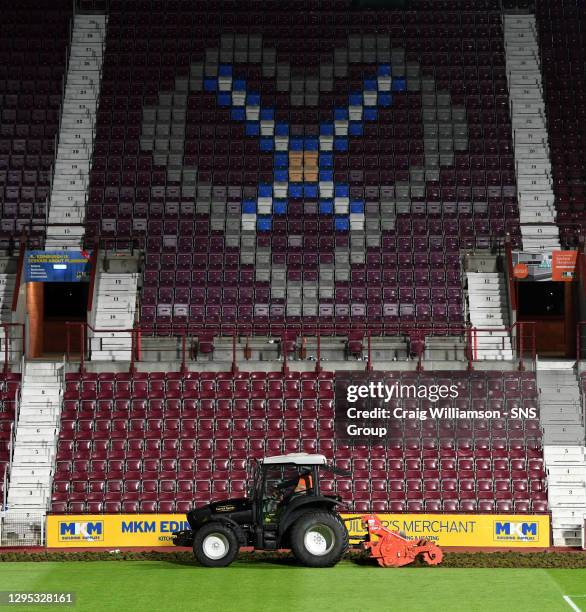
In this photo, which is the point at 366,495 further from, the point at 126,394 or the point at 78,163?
the point at 78,163

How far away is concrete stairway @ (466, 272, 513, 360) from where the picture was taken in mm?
27734

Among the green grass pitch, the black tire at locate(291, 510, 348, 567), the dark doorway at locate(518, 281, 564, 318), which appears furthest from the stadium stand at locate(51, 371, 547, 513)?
the dark doorway at locate(518, 281, 564, 318)

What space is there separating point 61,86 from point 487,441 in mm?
18445

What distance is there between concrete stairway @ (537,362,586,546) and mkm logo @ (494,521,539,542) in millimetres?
701

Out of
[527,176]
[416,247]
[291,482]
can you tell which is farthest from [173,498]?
[527,176]

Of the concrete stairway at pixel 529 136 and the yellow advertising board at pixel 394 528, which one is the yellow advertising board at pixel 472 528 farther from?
the concrete stairway at pixel 529 136

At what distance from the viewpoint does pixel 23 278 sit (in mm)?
29094

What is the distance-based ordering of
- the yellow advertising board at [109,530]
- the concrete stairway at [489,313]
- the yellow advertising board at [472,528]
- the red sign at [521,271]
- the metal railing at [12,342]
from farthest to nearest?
the red sign at [521,271]
the concrete stairway at [489,313]
the metal railing at [12,342]
the yellow advertising board at [109,530]
the yellow advertising board at [472,528]

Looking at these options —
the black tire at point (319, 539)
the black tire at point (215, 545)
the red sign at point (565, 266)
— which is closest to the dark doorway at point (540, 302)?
the red sign at point (565, 266)

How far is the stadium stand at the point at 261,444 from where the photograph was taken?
935 inches

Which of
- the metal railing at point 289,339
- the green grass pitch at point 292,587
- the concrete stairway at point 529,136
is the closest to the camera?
the green grass pitch at point 292,587

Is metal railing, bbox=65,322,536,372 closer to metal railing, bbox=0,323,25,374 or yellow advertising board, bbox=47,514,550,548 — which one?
metal railing, bbox=0,323,25,374

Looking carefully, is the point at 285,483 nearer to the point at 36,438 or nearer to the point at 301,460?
the point at 301,460

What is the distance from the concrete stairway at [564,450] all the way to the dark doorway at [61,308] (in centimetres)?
1453
